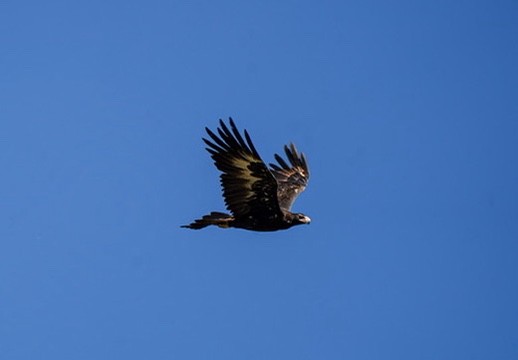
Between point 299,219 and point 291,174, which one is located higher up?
point 291,174

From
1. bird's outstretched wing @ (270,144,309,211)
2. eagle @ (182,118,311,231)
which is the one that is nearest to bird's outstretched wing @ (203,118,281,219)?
eagle @ (182,118,311,231)

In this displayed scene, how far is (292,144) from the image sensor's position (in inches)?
994

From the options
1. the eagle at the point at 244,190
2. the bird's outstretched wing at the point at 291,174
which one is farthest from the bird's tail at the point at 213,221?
the bird's outstretched wing at the point at 291,174

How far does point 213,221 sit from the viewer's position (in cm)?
2077

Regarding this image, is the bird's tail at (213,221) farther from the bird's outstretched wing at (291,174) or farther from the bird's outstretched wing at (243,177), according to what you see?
the bird's outstretched wing at (291,174)

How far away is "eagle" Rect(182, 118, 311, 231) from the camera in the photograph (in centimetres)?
1964

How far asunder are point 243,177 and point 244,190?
13.6 inches

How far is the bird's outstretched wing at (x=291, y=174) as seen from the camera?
23.9 metres

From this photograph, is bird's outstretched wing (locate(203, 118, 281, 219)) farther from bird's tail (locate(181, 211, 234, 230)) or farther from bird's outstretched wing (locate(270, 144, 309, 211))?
bird's outstretched wing (locate(270, 144, 309, 211))

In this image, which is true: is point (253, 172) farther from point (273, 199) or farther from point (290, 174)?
point (290, 174)

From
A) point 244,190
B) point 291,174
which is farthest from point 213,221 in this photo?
point 291,174

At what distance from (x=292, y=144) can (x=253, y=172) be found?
545cm

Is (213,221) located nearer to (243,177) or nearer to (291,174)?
(243,177)

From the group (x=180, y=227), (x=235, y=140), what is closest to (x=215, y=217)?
(x=180, y=227)
